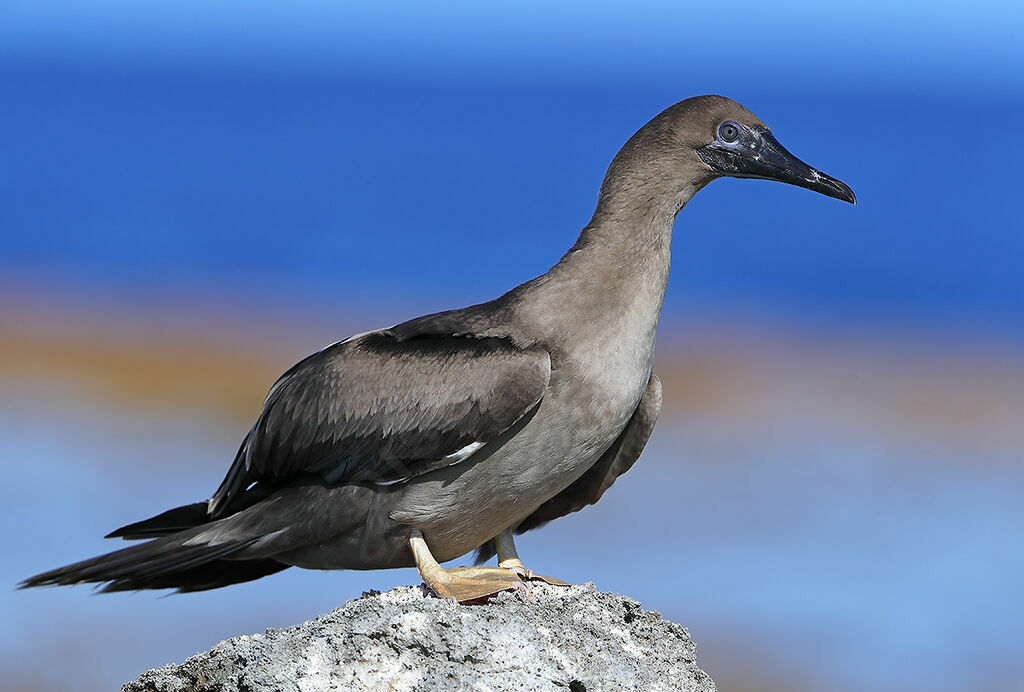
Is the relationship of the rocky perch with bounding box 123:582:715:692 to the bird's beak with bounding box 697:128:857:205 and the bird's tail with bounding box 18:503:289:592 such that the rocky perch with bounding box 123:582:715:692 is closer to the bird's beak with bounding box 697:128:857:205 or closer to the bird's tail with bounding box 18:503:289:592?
the bird's tail with bounding box 18:503:289:592

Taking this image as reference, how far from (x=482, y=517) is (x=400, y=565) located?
0.55m

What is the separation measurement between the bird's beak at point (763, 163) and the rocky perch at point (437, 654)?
2596 millimetres

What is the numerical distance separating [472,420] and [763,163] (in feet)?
7.22

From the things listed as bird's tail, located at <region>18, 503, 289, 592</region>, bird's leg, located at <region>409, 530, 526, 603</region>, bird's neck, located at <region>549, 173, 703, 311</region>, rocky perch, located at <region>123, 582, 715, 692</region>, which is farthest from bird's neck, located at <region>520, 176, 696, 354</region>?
bird's tail, located at <region>18, 503, 289, 592</region>

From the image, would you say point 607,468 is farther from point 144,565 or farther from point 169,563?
point 144,565

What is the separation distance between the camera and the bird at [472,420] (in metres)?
6.82

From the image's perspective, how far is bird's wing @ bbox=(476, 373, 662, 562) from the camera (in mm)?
7445

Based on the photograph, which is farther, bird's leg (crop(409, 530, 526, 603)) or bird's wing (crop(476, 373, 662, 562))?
bird's wing (crop(476, 373, 662, 562))

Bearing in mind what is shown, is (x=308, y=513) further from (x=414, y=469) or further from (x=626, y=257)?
(x=626, y=257)

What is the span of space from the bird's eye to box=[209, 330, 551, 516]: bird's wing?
1.67 meters

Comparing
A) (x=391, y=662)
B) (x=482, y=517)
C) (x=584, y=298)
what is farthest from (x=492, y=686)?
(x=584, y=298)

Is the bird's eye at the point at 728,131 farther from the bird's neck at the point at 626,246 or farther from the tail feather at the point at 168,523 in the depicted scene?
the tail feather at the point at 168,523

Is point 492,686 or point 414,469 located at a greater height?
point 414,469

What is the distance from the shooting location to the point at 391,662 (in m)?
5.82
